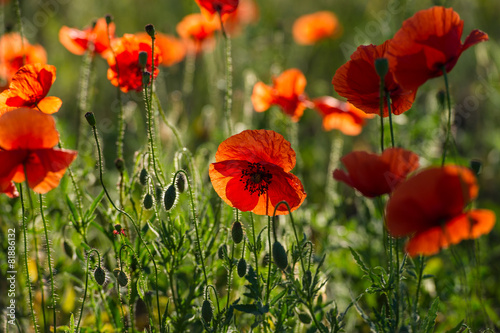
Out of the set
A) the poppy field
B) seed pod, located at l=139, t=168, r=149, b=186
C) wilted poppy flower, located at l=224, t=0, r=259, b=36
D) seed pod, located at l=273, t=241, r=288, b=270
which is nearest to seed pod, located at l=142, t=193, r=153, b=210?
the poppy field

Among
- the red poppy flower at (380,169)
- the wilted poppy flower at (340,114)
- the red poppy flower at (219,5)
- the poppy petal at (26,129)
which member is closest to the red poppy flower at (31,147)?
the poppy petal at (26,129)

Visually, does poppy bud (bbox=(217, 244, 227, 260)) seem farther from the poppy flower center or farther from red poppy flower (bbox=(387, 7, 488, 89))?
red poppy flower (bbox=(387, 7, 488, 89))

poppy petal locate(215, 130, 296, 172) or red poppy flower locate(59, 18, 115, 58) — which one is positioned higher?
red poppy flower locate(59, 18, 115, 58)

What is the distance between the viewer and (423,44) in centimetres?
127

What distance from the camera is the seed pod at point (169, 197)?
1.53m

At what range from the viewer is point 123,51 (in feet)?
6.03

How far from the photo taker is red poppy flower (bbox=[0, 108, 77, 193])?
1.24 meters

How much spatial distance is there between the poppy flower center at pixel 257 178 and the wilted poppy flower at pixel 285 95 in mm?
768

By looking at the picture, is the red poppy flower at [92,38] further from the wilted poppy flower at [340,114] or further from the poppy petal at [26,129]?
the wilted poppy flower at [340,114]

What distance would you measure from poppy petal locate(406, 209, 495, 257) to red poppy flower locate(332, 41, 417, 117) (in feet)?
1.51

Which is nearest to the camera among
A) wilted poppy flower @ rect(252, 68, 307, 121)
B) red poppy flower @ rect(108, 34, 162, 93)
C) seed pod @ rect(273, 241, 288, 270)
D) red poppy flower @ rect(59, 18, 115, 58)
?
seed pod @ rect(273, 241, 288, 270)

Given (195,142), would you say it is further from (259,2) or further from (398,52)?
(259,2)

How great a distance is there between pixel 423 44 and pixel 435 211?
1.46ft

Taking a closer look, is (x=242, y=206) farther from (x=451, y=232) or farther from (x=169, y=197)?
(x=451, y=232)
